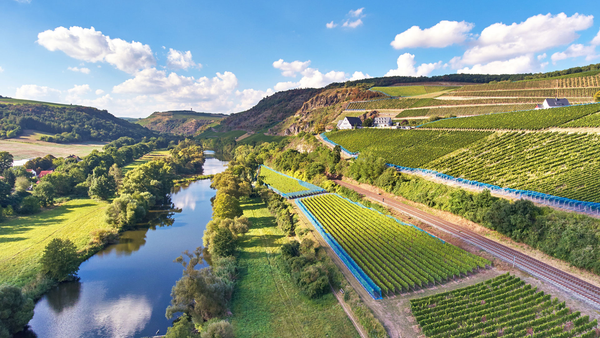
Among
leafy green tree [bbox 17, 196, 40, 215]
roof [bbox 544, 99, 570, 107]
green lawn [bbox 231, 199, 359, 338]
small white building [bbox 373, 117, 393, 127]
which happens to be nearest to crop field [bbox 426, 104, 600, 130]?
roof [bbox 544, 99, 570, 107]

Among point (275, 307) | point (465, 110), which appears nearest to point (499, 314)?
point (275, 307)

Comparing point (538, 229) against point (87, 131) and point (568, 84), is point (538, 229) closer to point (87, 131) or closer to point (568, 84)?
point (568, 84)

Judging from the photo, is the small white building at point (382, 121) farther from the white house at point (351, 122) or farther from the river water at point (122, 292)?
the river water at point (122, 292)

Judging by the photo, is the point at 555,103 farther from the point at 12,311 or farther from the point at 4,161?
the point at 4,161

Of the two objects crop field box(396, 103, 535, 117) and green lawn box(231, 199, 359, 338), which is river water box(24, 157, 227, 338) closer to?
green lawn box(231, 199, 359, 338)

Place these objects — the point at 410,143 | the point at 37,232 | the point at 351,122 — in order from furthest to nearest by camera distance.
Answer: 1. the point at 351,122
2. the point at 410,143
3. the point at 37,232

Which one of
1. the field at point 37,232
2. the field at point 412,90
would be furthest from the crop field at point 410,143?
the field at point 412,90
